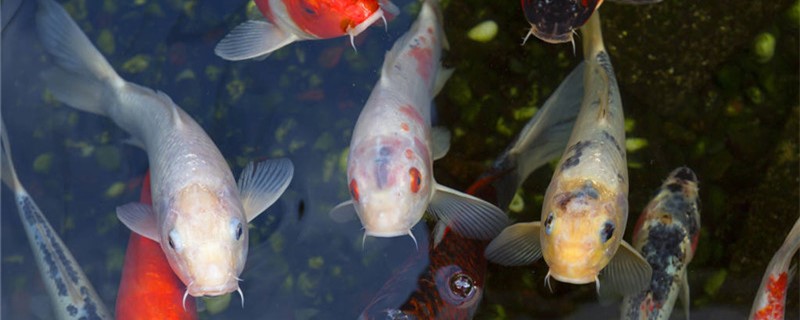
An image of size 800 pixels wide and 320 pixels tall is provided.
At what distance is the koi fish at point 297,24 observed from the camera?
3.54 meters

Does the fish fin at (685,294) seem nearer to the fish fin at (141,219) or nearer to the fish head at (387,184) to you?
the fish head at (387,184)

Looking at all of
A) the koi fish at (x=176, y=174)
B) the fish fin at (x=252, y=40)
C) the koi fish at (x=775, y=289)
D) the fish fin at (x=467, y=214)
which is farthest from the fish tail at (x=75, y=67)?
the koi fish at (x=775, y=289)

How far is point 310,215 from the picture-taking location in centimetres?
429

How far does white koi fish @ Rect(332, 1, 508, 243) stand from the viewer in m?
3.31

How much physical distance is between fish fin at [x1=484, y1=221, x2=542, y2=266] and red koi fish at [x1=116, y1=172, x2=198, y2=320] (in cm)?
153

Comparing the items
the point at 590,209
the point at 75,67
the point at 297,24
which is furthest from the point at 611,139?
the point at 75,67

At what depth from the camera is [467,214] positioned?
3.77m

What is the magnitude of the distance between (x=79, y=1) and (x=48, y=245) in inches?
57.9

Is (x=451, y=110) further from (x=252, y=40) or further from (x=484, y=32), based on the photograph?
(x=252, y=40)

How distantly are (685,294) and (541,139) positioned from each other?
1.11 m

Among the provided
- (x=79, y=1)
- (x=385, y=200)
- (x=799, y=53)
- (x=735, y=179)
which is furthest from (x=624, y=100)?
(x=79, y=1)

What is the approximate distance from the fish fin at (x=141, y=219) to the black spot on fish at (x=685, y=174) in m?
2.72

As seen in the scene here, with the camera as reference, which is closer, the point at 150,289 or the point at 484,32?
the point at 150,289

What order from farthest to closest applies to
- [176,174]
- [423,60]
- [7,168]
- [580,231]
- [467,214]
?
[7,168]
[423,60]
[467,214]
[176,174]
[580,231]
